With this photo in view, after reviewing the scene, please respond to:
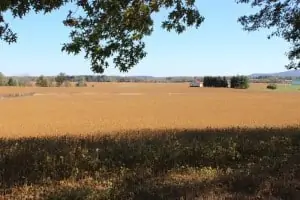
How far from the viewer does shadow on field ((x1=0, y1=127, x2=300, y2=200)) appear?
7207mm

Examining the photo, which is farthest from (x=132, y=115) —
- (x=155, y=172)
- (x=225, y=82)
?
(x=225, y=82)

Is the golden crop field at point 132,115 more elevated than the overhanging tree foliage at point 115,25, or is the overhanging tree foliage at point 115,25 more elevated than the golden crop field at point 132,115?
the overhanging tree foliage at point 115,25

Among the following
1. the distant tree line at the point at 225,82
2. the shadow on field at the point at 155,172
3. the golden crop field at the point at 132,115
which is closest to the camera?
the shadow on field at the point at 155,172

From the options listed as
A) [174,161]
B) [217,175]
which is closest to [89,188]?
[217,175]

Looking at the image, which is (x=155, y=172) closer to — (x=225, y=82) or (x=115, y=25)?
(x=115, y=25)

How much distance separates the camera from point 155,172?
31.0 ft

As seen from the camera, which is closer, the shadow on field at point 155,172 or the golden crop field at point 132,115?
the shadow on field at point 155,172

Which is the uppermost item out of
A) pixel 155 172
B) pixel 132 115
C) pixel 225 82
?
pixel 155 172

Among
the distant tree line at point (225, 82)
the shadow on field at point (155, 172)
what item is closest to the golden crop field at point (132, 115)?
the shadow on field at point (155, 172)

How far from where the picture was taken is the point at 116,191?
23.7 feet

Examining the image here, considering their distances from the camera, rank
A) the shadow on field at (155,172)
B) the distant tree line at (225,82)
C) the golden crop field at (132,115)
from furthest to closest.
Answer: the distant tree line at (225,82)
the golden crop field at (132,115)
the shadow on field at (155,172)

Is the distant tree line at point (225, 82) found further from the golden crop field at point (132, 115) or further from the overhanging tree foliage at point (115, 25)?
the overhanging tree foliage at point (115, 25)

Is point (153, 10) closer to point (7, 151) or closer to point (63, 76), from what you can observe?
point (7, 151)

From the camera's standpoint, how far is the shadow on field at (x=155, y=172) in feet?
23.6
